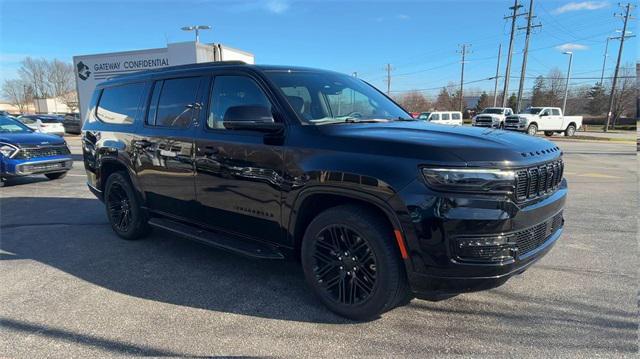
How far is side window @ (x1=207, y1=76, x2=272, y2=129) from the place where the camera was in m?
3.77

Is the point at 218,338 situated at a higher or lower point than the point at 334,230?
lower

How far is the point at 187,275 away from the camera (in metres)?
4.19

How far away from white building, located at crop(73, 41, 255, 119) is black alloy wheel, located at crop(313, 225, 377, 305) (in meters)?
8.58

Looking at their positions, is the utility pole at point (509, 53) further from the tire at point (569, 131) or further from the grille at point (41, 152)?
the grille at point (41, 152)

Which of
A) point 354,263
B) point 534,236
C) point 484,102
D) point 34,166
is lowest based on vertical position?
point 34,166

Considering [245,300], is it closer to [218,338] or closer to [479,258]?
[218,338]

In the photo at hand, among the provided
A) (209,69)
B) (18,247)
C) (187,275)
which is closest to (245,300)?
(187,275)

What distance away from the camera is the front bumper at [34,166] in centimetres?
911

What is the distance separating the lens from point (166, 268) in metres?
4.39

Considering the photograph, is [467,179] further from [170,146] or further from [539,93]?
[539,93]

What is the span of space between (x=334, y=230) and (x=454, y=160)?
1046mm

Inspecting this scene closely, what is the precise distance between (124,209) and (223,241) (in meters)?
2.16

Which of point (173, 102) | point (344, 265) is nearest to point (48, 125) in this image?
point (173, 102)

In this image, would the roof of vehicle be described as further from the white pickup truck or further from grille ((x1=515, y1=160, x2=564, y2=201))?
the white pickup truck
